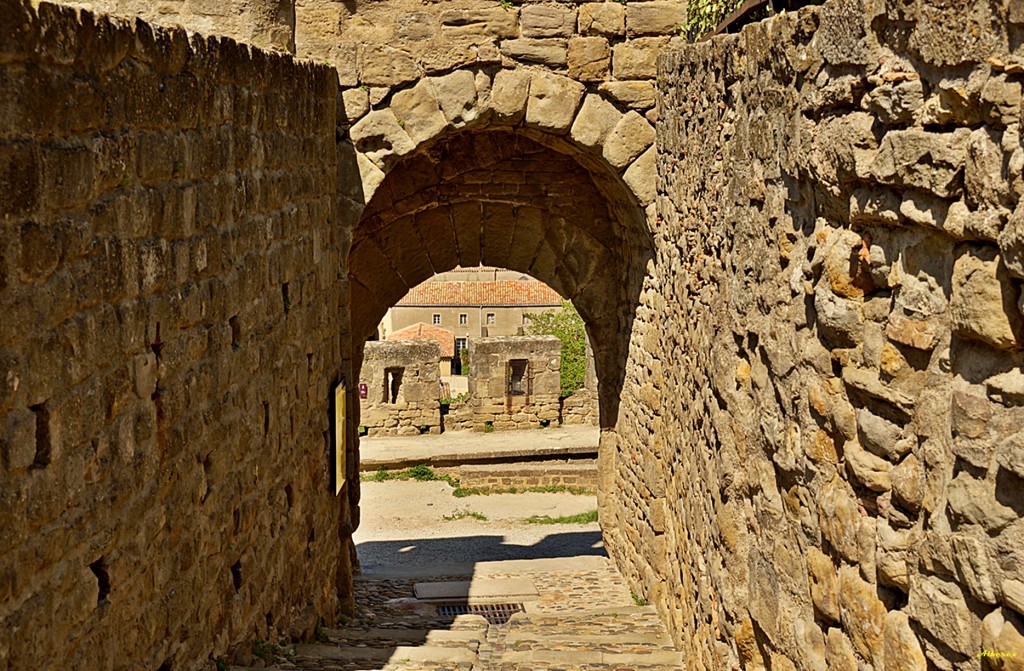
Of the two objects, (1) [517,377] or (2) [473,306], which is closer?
(1) [517,377]

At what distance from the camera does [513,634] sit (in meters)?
6.74

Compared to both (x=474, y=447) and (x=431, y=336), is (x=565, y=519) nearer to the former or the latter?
(x=474, y=447)

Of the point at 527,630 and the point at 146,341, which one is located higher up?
the point at 146,341

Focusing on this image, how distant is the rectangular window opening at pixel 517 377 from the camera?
743 inches

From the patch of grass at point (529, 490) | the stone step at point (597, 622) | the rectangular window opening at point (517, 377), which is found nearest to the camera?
the stone step at point (597, 622)

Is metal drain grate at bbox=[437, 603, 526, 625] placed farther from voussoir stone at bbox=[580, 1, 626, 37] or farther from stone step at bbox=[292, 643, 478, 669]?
voussoir stone at bbox=[580, 1, 626, 37]

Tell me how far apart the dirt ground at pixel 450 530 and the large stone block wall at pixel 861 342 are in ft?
17.2

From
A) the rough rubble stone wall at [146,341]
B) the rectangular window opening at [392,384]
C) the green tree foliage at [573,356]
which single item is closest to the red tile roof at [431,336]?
the green tree foliage at [573,356]

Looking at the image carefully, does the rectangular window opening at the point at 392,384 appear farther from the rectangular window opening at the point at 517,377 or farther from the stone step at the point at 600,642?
the stone step at the point at 600,642

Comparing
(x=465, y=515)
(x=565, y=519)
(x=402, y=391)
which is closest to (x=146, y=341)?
(x=565, y=519)

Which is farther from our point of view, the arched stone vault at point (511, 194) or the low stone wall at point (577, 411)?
the low stone wall at point (577, 411)

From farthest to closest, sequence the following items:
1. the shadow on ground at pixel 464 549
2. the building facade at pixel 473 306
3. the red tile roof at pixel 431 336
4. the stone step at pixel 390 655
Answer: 1. the building facade at pixel 473 306
2. the red tile roof at pixel 431 336
3. the shadow on ground at pixel 464 549
4. the stone step at pixel 390 655

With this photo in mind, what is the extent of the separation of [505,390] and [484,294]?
700 inches

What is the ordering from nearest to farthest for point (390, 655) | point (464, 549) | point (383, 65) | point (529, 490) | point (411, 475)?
1. point (390, 655)
2. point (383, 65)
3. point (464, 549)
4. point (529, 490)
5. point (411, 475)
